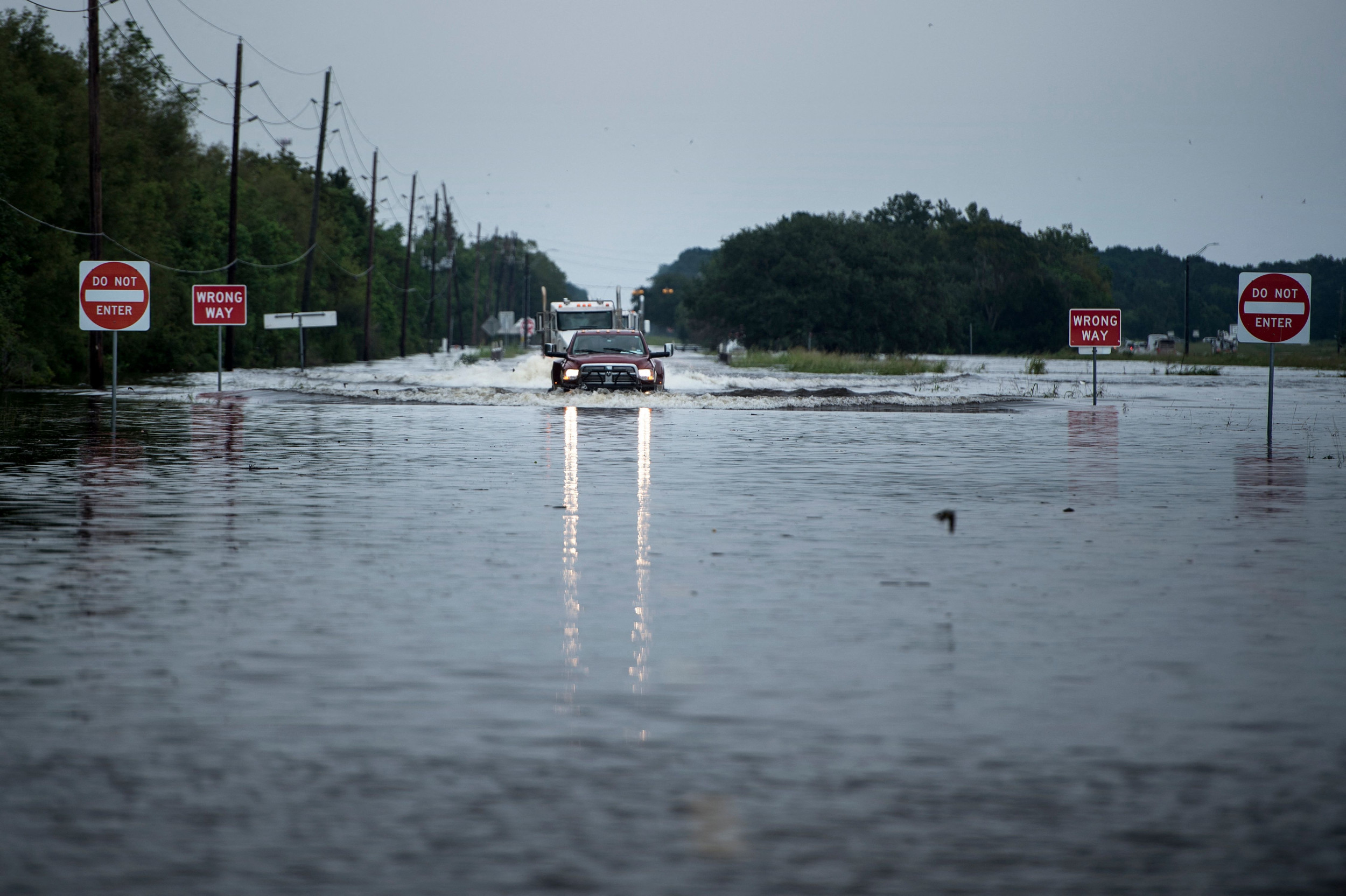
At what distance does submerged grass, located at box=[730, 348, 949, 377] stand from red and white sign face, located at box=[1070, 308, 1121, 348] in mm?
25507

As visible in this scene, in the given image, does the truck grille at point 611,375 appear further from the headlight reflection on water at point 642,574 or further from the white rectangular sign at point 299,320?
the white rectangular sign at point 299,320

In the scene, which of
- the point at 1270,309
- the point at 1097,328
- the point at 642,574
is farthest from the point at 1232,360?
the point at 642,574

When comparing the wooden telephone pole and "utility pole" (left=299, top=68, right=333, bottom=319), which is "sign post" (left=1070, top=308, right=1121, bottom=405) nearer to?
the wooden telephone pole

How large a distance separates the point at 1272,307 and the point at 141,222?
42669 mm

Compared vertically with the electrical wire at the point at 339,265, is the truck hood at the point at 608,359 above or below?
below

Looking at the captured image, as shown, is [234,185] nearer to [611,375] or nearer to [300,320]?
[300,320]

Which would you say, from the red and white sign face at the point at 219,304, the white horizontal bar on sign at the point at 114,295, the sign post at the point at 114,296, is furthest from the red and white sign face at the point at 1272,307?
the red and white sign face at the point at 219,304

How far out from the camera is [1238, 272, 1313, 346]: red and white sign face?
74.1 ft

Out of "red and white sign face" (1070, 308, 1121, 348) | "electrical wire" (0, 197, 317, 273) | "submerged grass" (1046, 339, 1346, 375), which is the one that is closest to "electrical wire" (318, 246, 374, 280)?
"electrical wire" (0, 197, 317, 273)

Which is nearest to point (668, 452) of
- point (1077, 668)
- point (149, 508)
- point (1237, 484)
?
point (1237, 484)

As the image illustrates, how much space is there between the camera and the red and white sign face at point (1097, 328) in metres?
34.6

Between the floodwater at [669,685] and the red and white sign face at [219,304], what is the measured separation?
2327cm

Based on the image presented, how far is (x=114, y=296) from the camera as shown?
25.2 m

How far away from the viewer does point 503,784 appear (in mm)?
5578
